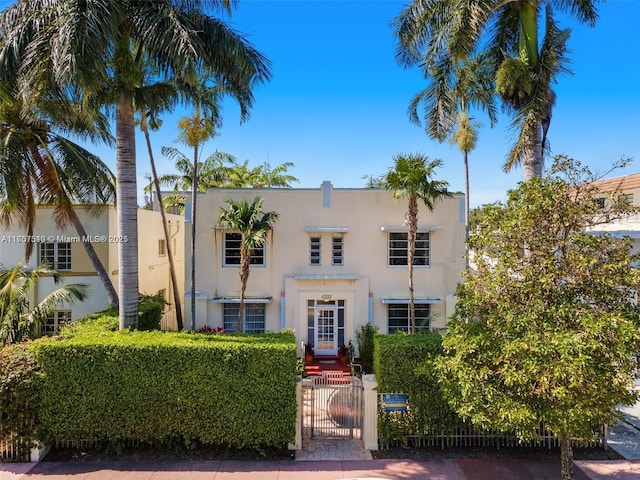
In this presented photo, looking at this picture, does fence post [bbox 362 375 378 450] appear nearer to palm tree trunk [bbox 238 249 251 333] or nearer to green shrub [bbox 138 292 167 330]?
palm tree trunk [bbox 238 249 251 333]

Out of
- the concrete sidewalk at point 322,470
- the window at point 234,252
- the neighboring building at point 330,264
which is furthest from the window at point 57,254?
the concrete sidewalk at point 322,470

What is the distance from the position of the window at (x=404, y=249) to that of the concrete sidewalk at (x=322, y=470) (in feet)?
27.5

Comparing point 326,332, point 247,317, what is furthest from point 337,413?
point 247,317

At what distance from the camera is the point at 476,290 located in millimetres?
7246

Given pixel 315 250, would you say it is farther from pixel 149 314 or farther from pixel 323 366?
pixel 149 314

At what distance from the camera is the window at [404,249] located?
15.5 m

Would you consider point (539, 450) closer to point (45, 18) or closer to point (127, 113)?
point (127, 113)

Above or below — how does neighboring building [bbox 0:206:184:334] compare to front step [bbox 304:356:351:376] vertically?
above

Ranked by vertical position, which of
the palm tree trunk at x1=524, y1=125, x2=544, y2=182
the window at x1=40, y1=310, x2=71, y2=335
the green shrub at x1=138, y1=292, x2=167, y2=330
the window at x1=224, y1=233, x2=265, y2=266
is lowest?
the window at x1=40, y1=310, x2=71, y2=335

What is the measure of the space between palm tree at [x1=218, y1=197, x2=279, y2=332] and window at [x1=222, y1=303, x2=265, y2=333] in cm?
103

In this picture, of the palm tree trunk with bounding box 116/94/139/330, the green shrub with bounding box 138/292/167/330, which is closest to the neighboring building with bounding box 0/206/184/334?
the green shrub with bounding box 138/292/167/330

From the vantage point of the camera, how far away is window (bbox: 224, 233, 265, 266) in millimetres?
15383

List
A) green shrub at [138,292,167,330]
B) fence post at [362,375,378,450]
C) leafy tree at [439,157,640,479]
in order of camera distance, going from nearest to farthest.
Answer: leafy tree at [439,157,640,479] → fence post at [362,375,378,450] → green shrub at [138,292,167,330]

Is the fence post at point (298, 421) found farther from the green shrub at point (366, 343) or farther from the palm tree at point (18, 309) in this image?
the palm tree at point (18, 309)
